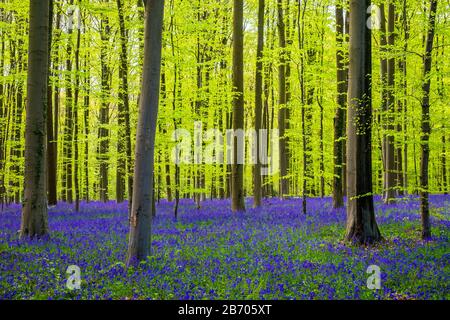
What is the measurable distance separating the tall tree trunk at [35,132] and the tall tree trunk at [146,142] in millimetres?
4714

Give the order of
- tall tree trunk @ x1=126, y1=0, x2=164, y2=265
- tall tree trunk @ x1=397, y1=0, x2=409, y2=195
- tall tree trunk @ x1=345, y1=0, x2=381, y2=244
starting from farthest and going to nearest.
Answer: tall tree trunk @ x1=397, y1=0, x2=409, y2=195 → tall tree trunk @ x1=345, y1=0, x2=381, y2=244 → tall tree trunk @ x1=126, y1=0, x2=164, y2=265

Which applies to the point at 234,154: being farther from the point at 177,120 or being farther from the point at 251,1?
the point at 251,1

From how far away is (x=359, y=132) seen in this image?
10555mm

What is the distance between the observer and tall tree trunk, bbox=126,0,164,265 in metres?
8.22

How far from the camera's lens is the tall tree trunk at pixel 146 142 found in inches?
324

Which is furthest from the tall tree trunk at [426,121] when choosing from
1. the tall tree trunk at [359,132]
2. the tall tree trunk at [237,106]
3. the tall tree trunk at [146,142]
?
the tall tree trunk at [237,106]

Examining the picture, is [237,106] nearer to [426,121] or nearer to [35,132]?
[35,132]

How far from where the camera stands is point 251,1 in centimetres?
2711

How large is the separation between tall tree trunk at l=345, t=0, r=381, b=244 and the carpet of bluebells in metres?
0.82

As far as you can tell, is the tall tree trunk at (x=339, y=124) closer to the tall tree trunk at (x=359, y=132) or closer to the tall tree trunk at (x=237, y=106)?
the tall tree trunk at (x=237, y=106)

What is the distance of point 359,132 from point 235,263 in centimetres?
500

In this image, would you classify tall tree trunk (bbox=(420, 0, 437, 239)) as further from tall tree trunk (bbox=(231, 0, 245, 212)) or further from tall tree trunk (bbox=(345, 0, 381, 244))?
tall tree trunk (bbox=(231, 0, 245, 212))

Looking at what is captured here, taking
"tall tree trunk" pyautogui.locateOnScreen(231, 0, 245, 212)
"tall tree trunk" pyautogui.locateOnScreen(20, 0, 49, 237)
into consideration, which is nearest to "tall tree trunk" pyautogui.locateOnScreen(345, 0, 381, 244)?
"tall tree trunk" pyautogui.locateOnScreen(231, 0, 245, 212)
